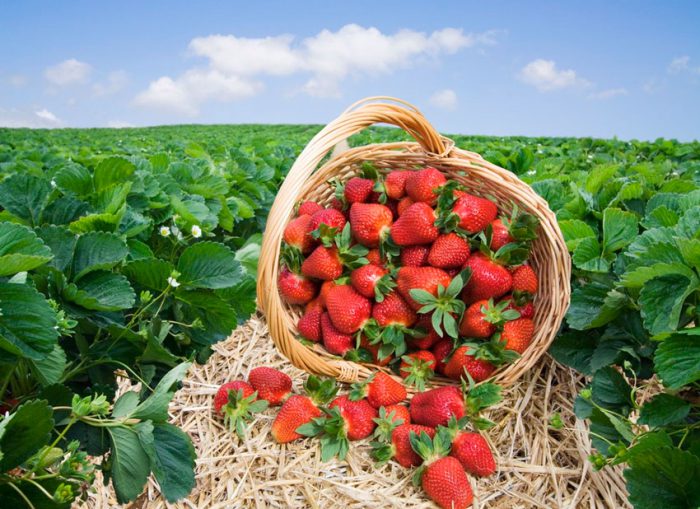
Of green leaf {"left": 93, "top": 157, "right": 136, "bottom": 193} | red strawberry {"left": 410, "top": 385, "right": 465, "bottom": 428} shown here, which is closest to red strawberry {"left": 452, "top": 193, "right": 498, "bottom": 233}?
red strawberry {"left": 410, "top": 385, "right": 465, "bottom": 428}

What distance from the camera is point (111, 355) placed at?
3.98 ft

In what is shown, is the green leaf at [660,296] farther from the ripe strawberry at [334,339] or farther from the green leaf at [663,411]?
the ripe strawberry at [334,339]

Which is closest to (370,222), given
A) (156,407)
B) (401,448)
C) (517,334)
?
(517,334)

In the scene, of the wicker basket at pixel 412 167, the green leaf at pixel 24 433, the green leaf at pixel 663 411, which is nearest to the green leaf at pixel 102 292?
the green leaf at pixel 24 433

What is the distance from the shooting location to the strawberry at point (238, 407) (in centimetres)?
194

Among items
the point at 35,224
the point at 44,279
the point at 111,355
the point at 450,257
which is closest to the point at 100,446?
the point at 111,355

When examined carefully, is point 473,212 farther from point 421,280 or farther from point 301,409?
point 301,409

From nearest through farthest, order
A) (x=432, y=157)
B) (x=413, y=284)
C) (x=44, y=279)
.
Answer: (x=44, y=279) < (x=413, y=284) < (x=432, y=157)

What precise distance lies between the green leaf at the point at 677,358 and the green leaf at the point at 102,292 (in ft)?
3.60

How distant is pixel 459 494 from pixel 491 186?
1101 millimetres

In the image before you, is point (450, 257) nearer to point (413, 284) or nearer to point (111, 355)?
point (413, 284)

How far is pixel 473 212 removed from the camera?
80.1 inches

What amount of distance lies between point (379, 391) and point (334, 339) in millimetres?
294

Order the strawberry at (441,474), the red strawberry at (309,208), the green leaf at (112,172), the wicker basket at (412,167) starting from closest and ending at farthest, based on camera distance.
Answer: the green leaf at (112,172) < the strawberry at (441,474) < the wicker basket at (412,167) < the red strawberry at (309,208)
